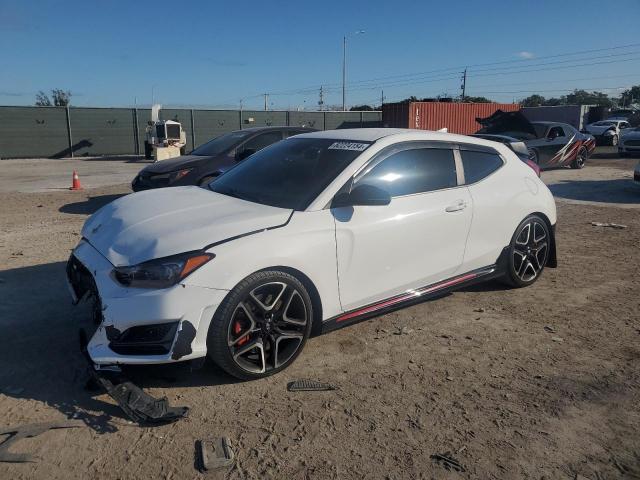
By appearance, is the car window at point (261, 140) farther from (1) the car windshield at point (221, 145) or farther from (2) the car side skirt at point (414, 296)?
(2) the car side skirt at point (414, 296)

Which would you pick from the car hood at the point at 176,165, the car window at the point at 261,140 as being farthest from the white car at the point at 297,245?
the car window at the point at 261,140

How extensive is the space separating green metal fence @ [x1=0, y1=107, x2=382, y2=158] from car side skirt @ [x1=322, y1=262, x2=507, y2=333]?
28941 millimetres

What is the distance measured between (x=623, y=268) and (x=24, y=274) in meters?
6.61

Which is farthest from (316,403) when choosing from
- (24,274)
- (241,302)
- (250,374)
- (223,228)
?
(24,274)

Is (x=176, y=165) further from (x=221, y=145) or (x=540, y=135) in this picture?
(x=540, y=135)

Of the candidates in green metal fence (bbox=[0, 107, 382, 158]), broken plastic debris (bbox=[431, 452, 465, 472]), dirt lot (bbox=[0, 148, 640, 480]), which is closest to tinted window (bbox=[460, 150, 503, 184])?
dirt lot (bbox=[0, 148, 640, 480])

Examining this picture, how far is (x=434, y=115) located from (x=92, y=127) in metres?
19.5

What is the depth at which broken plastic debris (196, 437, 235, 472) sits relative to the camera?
8.29 ft

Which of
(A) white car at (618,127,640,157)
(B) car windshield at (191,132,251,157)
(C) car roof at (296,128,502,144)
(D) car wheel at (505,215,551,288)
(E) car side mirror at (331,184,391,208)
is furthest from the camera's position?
(A) white car at (618,127,640,157)

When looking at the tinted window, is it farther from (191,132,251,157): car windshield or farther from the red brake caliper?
(191,132,251,157): car windshield

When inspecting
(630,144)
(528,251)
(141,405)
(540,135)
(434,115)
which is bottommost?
(141,405)

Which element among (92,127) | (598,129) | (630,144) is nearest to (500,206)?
(630,144)

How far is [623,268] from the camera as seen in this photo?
5.80 meters

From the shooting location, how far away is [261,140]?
9219mm
